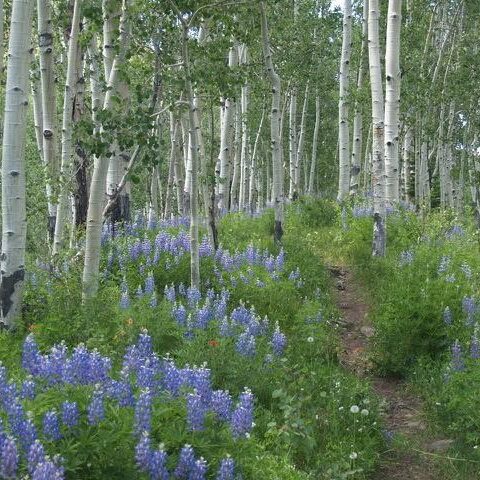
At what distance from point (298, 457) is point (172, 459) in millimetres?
1567

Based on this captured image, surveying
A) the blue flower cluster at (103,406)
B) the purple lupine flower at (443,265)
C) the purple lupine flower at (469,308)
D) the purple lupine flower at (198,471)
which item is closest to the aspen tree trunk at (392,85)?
the purple lupine flower at (443,265)

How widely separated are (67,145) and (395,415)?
16.7ft

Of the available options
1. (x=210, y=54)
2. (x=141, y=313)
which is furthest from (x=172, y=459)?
(x=210, y=54)

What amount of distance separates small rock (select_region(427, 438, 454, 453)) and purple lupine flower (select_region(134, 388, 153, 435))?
287cm

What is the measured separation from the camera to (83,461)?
3.05m

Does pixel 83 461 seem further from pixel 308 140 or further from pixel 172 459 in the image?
pixel 308 140

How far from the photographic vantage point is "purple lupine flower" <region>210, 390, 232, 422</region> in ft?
12.5

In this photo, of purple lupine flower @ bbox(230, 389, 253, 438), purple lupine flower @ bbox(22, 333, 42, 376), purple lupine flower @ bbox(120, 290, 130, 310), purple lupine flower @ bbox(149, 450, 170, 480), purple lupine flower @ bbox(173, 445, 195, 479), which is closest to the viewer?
purple lupine flower @ bbox(149, 450, 170, 480)

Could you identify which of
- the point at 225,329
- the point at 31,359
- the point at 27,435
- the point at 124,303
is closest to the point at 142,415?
the point at 27,435

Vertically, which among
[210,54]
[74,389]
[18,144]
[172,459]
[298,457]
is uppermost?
[210,54]

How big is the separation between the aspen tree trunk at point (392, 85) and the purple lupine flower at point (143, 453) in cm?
756

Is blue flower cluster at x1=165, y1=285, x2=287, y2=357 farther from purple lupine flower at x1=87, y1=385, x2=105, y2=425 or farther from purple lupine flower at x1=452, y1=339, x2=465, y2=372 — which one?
purple lupine flower at x1=87, y1=385, x2=105, y2=425

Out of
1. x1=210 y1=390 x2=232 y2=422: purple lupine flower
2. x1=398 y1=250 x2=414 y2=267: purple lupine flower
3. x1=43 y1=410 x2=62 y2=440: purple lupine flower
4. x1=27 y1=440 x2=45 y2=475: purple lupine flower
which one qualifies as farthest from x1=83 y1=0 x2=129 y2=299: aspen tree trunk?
x1=398 y1=250 x2=414 y2=267: purple lupine flower

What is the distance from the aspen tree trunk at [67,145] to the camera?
7.37 m
